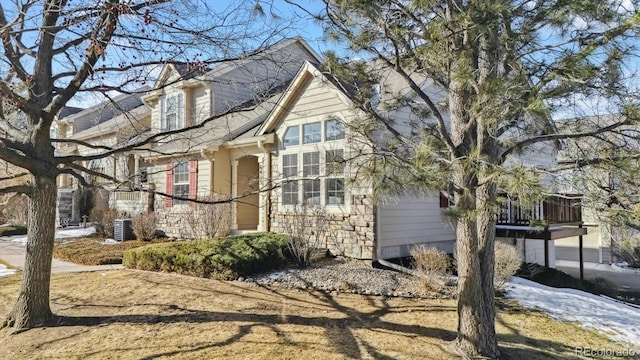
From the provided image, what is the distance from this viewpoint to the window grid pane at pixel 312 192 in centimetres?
1012

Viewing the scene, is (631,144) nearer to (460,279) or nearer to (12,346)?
(460,279)

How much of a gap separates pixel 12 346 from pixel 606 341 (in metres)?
7.52

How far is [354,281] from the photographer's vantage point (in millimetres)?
7660

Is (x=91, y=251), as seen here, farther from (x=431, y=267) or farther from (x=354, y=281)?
(x=431, y=267)

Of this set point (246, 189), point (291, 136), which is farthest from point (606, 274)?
point (246, 189)

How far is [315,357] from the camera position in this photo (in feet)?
14.8

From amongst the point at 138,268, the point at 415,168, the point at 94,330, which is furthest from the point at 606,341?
the point at 138,268

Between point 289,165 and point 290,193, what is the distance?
2.50ft

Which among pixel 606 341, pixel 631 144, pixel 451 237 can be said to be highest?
pixel 631 144

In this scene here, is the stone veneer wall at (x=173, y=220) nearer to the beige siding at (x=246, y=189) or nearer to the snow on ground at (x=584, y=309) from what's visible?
the beige siding at (x=246, y=189)

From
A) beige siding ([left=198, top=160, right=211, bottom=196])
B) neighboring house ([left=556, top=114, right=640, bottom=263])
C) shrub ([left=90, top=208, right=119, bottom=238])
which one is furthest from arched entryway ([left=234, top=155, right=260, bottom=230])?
neighboring house ([left=556, top=114, right=640, bottom=263])

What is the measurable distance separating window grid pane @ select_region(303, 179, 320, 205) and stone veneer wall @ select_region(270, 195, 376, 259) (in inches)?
22.9

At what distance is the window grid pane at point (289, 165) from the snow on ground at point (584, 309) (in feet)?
18.7

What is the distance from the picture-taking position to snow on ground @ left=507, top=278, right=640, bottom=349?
6.05 m
